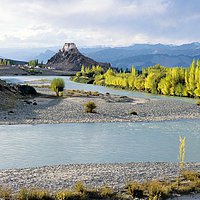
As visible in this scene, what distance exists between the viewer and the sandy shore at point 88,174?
654 inches

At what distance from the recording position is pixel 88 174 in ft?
62.0

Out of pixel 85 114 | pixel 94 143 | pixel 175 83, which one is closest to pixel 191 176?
pixel 94 143

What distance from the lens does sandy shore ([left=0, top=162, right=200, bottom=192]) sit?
54.5 feet

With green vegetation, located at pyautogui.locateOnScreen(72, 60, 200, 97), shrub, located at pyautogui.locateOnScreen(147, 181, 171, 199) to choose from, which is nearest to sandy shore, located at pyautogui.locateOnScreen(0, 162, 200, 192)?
shrub, located at pyautogui.locateOnScreen(147, 181, 171, 199)

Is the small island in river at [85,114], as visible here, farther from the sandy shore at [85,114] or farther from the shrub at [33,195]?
the shrub at [33,195]

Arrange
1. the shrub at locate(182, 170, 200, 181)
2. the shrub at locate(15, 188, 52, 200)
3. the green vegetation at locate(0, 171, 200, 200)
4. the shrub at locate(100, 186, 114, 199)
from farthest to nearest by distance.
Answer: the shrub at locate(182, 170, 200, 181)
the shrub at locate(100, 186, 114, 199)
the green vegetation at locate(0, 171, 200, 200)
the shrub at locate(15, 188, 52, 200)

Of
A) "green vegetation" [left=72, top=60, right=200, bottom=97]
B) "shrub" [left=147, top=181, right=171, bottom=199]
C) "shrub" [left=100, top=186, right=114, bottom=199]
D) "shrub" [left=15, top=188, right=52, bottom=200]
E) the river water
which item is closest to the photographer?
"shrub" [left=15, top=188, right=52, bottom=200]

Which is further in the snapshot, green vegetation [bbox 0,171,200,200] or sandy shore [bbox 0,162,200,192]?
sandy shore [bbox 0,162,200,192]

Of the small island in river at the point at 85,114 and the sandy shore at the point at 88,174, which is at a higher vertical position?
the small island in river at the point at 85,114

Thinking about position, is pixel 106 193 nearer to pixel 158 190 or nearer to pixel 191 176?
pixel 158 190

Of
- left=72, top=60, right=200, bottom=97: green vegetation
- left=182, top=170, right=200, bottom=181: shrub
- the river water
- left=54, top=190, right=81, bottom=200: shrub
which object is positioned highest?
left=72, top=60, right=200, bottom=97: green vegetation

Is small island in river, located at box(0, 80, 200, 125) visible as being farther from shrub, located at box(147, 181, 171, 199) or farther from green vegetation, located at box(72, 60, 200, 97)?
shrub, located at box(147, 181, 171, 199)

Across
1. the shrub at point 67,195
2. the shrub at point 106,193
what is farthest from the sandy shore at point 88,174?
the shrub at point 67,195

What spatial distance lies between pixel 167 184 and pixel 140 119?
27.0m
